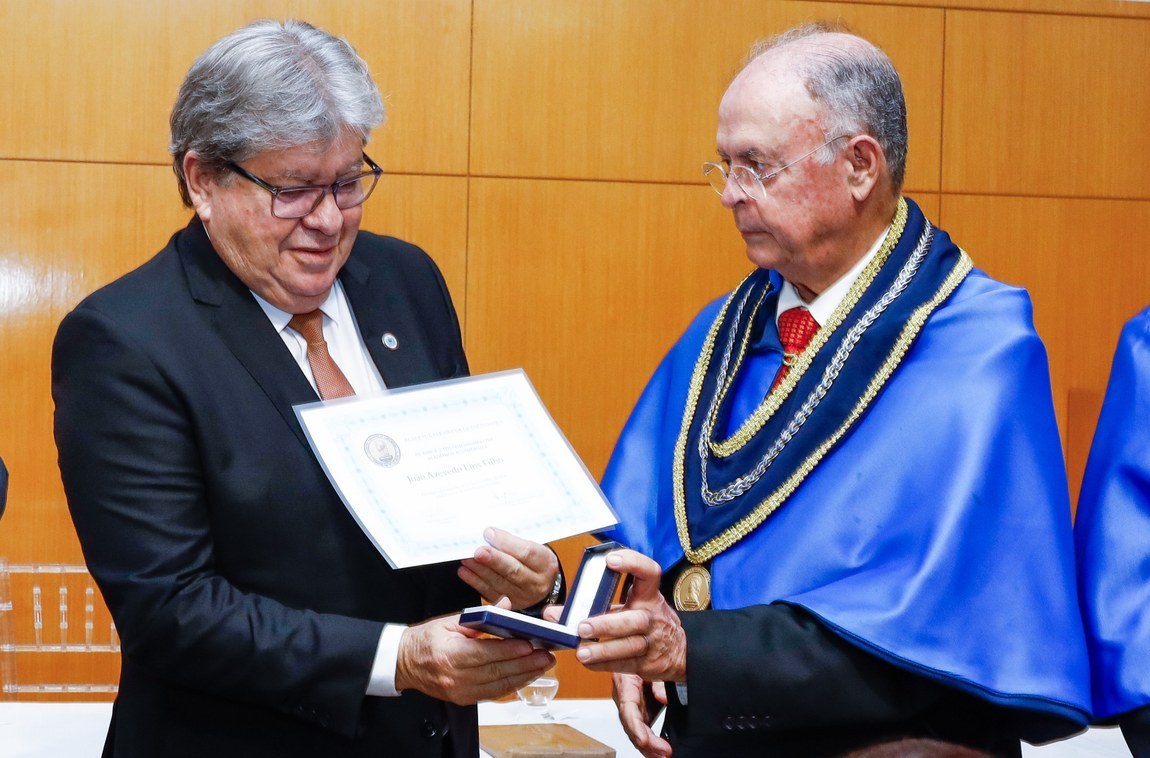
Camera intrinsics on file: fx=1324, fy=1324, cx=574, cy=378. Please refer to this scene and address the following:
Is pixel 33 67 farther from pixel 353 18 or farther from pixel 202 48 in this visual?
pixel 353 18

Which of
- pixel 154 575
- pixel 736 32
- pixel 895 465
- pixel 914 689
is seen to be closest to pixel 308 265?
pixel 154 575

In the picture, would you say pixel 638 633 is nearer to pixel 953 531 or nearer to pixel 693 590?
pixel 693 590

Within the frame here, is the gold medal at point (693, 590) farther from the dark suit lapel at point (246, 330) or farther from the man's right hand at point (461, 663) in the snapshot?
the dark suit lapel at point (246, 330)

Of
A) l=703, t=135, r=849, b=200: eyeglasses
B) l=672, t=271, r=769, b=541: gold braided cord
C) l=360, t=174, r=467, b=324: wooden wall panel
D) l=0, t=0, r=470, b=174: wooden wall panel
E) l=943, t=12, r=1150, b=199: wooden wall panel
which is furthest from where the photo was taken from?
l=943, t=12, r=1150, b=199: wooden wall panel

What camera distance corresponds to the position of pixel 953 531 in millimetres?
1651

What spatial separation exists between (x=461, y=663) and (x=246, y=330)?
0.54m

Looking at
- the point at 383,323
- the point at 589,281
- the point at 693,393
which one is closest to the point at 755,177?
the point at 693,393

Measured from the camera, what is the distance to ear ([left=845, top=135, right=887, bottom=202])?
1.83 m

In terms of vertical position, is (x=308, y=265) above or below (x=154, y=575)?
above

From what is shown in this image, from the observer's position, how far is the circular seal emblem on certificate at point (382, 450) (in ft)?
5.30

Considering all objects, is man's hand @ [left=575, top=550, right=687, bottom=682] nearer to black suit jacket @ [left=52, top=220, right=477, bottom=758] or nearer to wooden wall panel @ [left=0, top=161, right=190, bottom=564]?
black suit jacket @ [left=52, top=220, right=477, bottom=758]

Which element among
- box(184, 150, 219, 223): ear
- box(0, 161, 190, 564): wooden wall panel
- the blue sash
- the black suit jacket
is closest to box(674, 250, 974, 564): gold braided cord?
the blue sash

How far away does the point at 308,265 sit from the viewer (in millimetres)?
1804

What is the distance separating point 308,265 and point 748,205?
615mm
